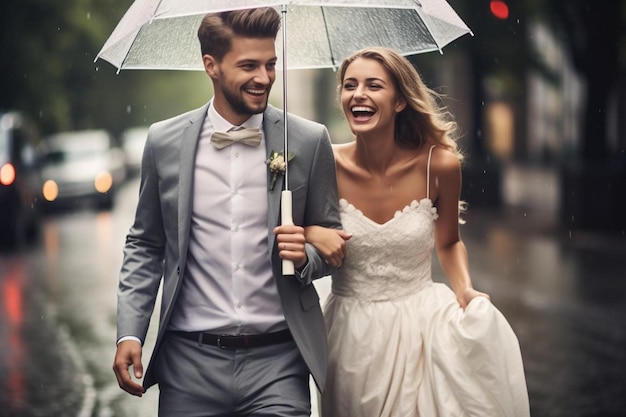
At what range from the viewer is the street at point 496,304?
7.98m

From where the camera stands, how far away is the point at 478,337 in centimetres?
452

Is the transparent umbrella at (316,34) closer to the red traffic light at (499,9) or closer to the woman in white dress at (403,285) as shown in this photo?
the woman in white dress at (403,285)

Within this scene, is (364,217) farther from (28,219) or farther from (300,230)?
(28,219)

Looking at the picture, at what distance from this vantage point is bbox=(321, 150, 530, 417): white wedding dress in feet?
14.8

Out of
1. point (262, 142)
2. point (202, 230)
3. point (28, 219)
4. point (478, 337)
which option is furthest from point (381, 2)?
point (28, 219)

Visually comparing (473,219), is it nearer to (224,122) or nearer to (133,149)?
(224,122)

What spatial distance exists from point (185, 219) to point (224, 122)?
1.30ft

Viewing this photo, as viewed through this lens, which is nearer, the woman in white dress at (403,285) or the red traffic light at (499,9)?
the woman in white dress at (403,285)

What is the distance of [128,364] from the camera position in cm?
409

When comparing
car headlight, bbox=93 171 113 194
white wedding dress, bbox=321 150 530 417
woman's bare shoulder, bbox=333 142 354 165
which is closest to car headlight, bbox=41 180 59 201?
car headlight, bbox=93 171 113 194

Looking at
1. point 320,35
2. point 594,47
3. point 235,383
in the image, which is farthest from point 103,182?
point 235,383

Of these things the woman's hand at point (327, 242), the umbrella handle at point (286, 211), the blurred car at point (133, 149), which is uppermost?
the umbrella handle at point (286, 211)

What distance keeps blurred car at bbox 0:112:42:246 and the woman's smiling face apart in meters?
14.3

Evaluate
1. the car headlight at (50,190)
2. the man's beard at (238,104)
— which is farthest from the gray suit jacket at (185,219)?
the car headlight at (50,190)
